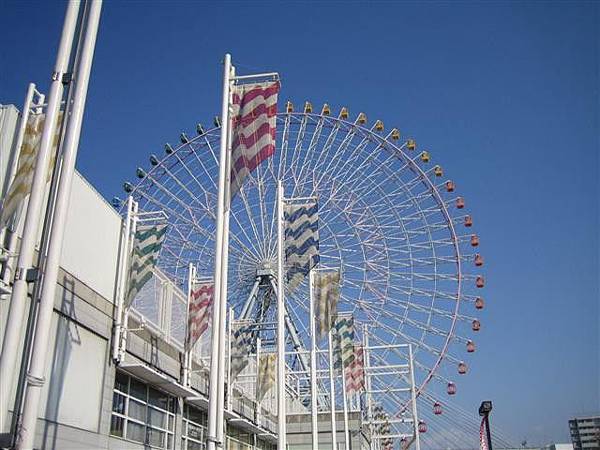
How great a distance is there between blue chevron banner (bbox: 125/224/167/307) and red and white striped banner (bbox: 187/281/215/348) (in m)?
2.72

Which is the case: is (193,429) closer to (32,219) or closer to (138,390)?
(138,390)

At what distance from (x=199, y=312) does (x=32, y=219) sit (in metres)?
11.1

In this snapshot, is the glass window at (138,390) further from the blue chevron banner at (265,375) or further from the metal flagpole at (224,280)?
the blue chevron banner at (265,375)

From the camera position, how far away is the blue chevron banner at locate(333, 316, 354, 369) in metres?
24.1

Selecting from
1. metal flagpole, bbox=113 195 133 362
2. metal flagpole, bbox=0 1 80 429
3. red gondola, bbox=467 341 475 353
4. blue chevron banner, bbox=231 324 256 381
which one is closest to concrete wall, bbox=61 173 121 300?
metal flagpole, bbox=113 195 133 362

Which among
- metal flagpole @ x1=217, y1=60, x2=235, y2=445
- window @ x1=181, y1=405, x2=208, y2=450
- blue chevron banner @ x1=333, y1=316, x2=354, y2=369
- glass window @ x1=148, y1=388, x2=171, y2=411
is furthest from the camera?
blue chevron banner @ x1=333, y1=316, x2=354, y2=369

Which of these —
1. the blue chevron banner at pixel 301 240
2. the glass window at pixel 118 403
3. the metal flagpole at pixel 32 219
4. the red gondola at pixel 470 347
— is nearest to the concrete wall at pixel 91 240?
the glass window at pixel 118 403

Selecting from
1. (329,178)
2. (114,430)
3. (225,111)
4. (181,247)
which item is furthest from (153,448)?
(329,178)

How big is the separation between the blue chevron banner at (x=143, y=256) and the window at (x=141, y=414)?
224 centimetres

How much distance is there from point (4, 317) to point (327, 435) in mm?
28388

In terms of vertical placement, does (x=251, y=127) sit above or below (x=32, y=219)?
above

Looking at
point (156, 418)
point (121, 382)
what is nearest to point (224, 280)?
point (121, 382)

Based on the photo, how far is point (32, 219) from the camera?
8953 mm

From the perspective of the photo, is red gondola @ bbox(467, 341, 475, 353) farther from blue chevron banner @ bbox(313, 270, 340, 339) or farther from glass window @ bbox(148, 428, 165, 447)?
glass window @ bbox(148, 428, 165, 447)
